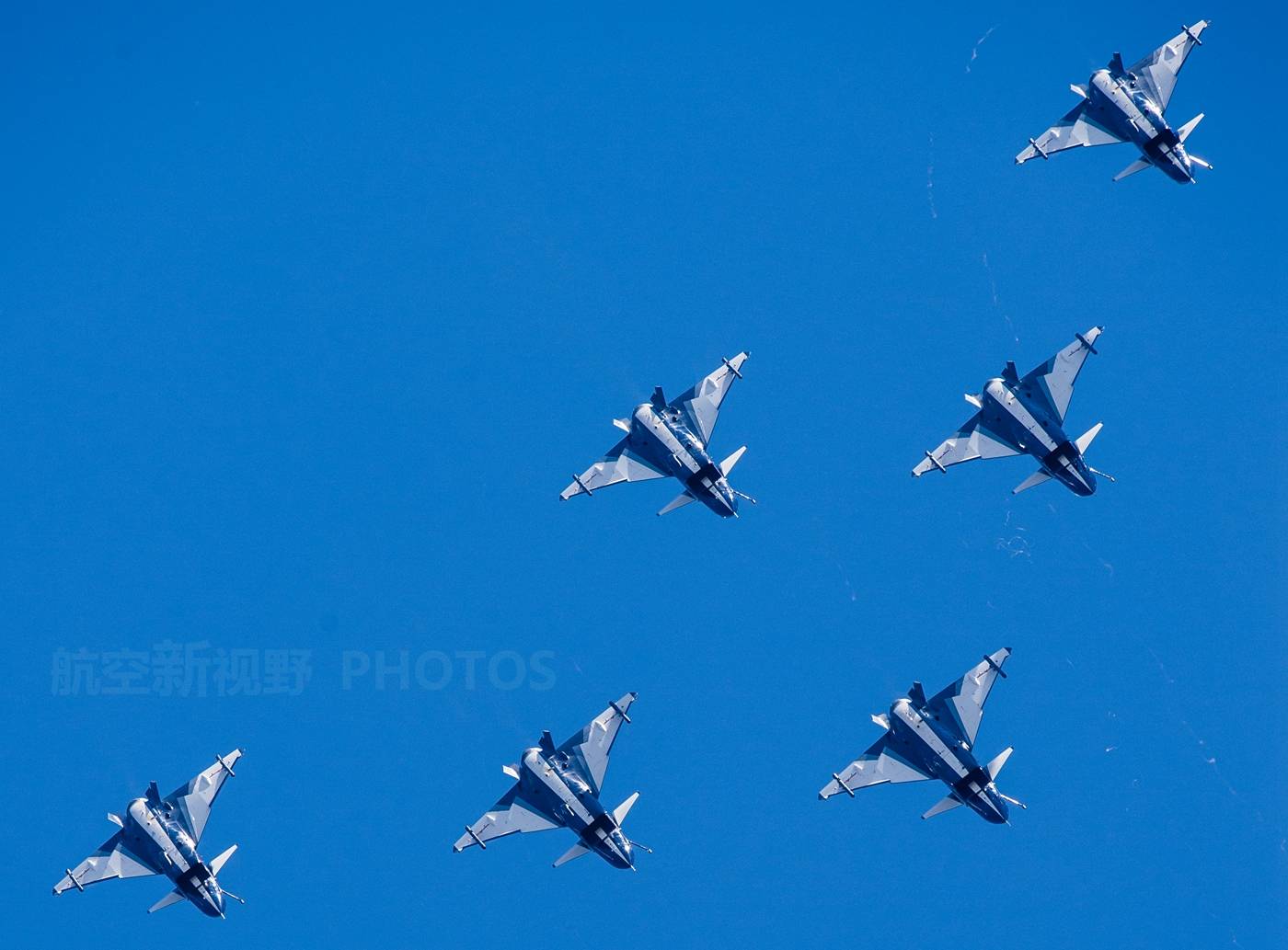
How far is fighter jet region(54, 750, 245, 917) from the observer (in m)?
90.6

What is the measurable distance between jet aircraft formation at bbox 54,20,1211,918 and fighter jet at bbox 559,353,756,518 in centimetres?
9

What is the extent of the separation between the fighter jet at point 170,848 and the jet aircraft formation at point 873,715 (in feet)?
0.28

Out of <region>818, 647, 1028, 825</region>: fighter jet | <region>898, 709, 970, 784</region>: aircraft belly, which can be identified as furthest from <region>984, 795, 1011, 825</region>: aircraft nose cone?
<region>898, 709, 970, 784</region>: aircraft belly

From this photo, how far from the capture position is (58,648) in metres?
99.4

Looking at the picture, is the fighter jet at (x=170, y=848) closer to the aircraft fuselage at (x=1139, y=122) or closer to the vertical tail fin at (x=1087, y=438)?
the vertical tail fin at (x=1087, y=438)

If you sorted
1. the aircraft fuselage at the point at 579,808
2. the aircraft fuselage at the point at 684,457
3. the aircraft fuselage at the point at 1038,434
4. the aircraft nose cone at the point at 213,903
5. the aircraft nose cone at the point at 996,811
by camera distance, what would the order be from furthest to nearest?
the aircraft nose cone at the point at 213,903 → the aircraft fuselage at the point at 684,457 → the aircraft fuselage at the point at 1038,434 → the aircraft fuselage at the point at 579,808 → the aircraft nose cone at the point at 996,811

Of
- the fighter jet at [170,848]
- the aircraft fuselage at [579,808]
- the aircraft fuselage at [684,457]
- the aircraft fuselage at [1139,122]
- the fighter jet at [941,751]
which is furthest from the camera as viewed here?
the aircraft fuselage at [1139,122]

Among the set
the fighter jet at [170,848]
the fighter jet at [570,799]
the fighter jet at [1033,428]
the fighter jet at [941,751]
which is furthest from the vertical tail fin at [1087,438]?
the fighter jet at [170,848]

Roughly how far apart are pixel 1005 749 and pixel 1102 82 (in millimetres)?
43640

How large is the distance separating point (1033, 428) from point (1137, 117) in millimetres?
21621

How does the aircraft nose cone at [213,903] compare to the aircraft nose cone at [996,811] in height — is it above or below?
above

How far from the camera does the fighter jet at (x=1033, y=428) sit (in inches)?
3521

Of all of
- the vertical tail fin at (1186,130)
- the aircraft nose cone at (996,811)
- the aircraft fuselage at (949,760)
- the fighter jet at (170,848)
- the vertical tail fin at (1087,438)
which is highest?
the vertical tail fin at (1186,130)

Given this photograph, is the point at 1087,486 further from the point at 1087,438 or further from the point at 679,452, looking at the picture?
the point at 679,452
